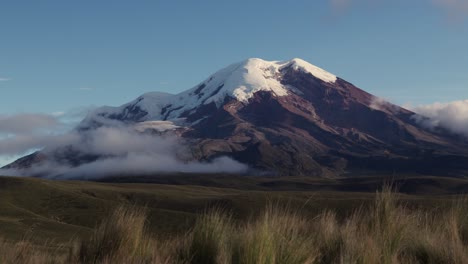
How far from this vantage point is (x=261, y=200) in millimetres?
145750

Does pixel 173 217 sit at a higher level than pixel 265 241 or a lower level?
lower

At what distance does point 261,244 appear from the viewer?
17.7ft

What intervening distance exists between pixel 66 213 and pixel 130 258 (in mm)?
141557

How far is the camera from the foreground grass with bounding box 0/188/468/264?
5.72 metres

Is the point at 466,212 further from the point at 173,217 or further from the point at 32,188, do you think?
the point at 32,188

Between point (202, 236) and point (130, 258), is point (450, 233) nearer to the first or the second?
point (202, 236)

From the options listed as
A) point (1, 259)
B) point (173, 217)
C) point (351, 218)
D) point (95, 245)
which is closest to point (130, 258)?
point (95, 245)

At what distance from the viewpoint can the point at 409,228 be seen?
750 cm

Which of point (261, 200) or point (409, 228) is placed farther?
point (261, 200)

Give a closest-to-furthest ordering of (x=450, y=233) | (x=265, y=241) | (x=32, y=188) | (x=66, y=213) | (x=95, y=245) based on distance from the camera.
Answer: (x=265, y=241) → (x=95, y=245) → (x=450, y=233) → (x=66, y=213) → (x=32, y=188)

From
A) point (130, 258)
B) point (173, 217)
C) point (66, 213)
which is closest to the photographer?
point (130, 258)

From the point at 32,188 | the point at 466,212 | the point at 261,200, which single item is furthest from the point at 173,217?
the point at 466,212

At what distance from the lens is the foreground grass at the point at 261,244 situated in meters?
5.72

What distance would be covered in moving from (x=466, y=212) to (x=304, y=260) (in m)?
4.39
